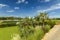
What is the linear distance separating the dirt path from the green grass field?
738mm

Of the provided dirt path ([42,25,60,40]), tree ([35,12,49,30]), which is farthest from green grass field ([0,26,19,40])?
dirt path ([42,25,60,40])

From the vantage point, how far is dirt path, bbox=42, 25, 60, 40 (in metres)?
3.66

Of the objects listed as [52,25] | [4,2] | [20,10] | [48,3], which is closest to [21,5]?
[20,10]

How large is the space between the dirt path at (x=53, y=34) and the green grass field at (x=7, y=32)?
2.42 ft

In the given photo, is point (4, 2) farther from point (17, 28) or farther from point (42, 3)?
point (42, 3)

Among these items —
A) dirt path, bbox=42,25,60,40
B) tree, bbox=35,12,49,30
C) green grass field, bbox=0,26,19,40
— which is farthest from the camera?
dirt path, bbox=42,25,60,40

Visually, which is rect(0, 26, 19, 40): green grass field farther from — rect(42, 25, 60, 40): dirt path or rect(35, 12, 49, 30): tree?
rect(42, 25, 60, 40): dirt path

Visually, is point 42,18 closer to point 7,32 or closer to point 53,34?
point 53,34

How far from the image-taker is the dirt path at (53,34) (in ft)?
12.0

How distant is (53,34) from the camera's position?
12.3 ft

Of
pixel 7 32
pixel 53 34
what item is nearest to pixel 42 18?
pixel 53 34

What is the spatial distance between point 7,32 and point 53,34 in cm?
107

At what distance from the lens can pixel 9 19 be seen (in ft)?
10.7

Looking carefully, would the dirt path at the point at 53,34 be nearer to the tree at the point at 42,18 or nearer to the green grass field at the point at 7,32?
the tree at the point at 42,18
